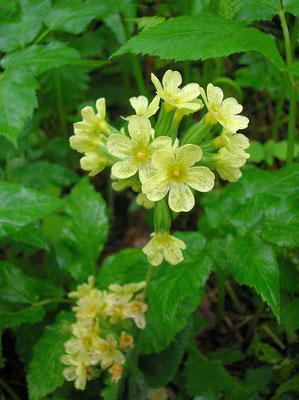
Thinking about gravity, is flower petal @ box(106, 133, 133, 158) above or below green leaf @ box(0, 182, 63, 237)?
above

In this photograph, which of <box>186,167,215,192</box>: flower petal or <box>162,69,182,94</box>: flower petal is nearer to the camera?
<box>186,167,215,192</box>: flower petal

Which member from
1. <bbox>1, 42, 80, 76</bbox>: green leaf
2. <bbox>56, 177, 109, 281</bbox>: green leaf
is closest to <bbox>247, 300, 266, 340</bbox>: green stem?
<bbox>56, 177, 109, 281</bbox>: green leaf

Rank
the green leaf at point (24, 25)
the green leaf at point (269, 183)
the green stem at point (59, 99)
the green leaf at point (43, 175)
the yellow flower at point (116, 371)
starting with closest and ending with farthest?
the yellow flower at point (116, 371), the green leaf at point (269, 183), the green leaf at point (24, 25), the green leaf at point (43, 175), the green stem at point (59, 99)

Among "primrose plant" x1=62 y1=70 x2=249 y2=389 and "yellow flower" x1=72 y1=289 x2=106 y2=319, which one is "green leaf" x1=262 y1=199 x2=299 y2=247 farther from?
"yellow flower" x1=72 y1=289 x2=106 y2=319

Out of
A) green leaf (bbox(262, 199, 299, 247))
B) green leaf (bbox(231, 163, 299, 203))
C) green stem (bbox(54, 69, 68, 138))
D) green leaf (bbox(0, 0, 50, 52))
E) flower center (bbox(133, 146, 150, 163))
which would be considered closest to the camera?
→ flower center (bbox(133, 146, 150, 163))

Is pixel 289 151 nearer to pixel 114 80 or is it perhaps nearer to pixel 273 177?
pixel 273 177

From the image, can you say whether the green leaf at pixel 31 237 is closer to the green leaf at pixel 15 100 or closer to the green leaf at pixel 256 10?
the green leaf at pixel 15 100

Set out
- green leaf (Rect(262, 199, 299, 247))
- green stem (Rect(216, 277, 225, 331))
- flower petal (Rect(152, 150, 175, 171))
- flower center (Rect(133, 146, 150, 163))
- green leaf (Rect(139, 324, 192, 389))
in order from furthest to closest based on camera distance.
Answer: green stem (Rect(216, 277, 225, 331)) → green leaf (Rect(139, 324, 192, 389)) → green leaf (Rect(262, 199, 299, 247)) → flower center (Rect(133, 146, 150, 163)) → flower petal (Rect(152, 150, 175, 171))

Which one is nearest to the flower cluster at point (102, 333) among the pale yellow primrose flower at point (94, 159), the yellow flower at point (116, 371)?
the yellow flower at point (116, 371)
